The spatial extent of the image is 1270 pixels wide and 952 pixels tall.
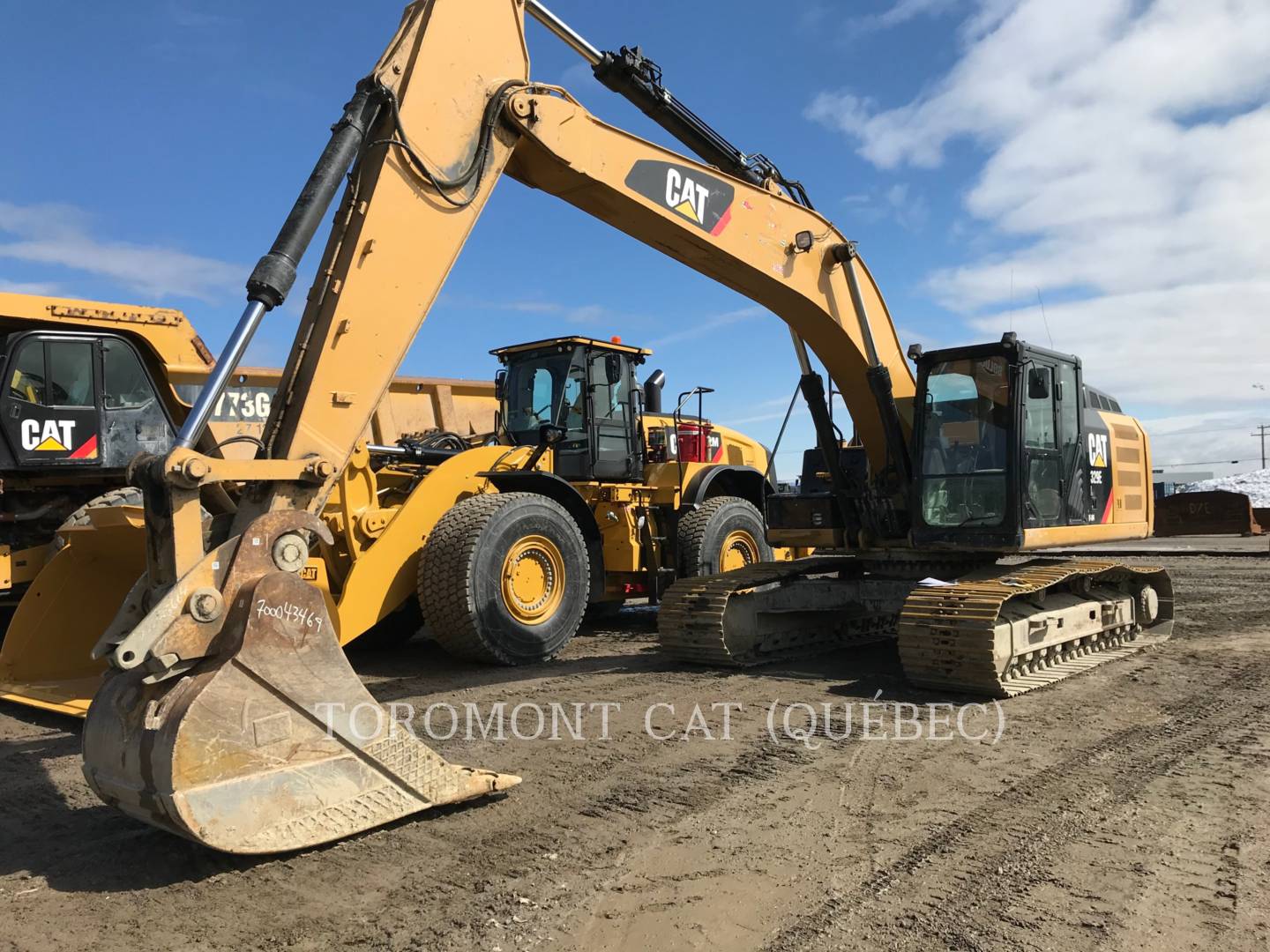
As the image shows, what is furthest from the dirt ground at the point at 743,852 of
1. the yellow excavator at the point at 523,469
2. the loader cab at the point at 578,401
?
the loader cab at the point at 578,401

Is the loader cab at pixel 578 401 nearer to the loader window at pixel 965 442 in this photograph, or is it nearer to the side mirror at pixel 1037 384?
the loader window at pixel 965 442

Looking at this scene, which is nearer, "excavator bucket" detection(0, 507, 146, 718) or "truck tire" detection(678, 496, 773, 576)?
"excavator bucket" detection(0, 507, 146, 718)

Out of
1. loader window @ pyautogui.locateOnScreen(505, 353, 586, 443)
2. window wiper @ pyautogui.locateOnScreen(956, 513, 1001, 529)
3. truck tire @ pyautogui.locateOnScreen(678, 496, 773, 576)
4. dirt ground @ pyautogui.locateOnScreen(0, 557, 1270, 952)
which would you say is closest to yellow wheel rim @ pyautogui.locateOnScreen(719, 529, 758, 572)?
truck tire @ pyautogui.locateOnScreen(678, 496, 773, 576)

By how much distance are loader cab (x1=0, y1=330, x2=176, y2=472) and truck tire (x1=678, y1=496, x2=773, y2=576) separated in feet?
15.4

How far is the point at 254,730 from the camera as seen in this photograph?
3.43 metres

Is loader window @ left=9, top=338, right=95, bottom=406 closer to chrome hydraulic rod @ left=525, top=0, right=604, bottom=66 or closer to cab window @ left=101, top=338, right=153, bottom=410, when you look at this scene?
cab window @ left=101, top=338, right=153, bottom=410

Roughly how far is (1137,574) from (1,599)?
29.8 ft

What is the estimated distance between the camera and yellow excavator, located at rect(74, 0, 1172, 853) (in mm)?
3471

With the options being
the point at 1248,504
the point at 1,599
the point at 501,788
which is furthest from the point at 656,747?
the point at 1248,504

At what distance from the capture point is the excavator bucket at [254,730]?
328 cm

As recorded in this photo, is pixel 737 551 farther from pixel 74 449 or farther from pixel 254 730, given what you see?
pixel 254 730

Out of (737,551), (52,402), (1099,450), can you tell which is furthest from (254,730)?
(737,551)

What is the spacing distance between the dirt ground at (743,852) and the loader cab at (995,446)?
1595 millimetres

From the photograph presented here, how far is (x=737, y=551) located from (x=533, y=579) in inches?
120
